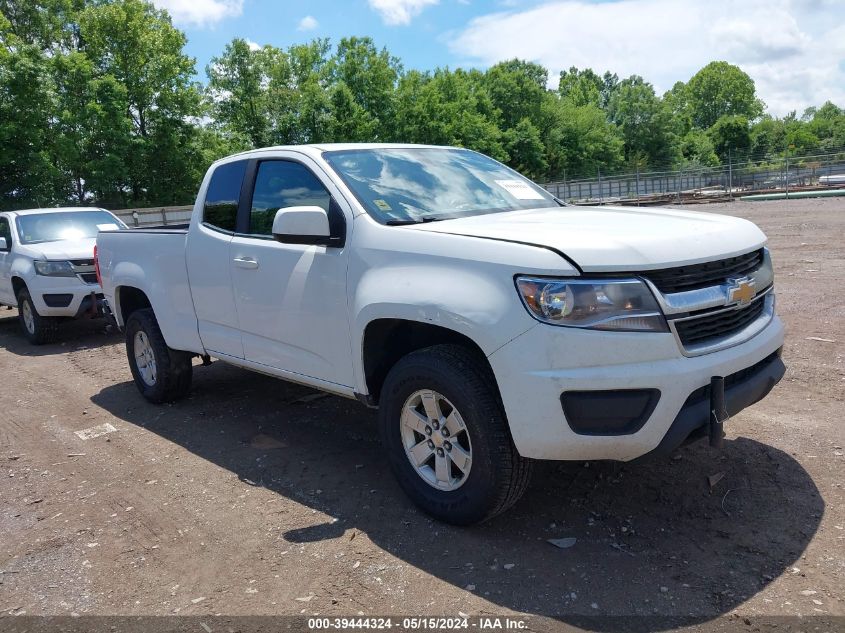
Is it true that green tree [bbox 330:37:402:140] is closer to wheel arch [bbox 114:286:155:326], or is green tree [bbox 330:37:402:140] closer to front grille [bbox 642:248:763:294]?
wheel arch [bbox 114:286:155:326]

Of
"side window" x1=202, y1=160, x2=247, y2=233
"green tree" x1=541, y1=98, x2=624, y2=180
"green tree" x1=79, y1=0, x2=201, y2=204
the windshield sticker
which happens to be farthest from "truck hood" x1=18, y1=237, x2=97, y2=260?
"green tree" x1=541, y1=98, x2=624, y2=180

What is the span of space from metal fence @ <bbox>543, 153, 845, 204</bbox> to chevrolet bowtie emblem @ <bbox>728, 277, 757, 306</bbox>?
108 feet

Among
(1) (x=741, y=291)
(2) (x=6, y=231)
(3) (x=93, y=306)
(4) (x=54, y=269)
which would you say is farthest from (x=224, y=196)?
(2) (x=6, y=231)

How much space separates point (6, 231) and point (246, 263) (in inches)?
305

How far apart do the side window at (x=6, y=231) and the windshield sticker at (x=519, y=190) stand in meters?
8.25

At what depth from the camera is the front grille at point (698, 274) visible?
9.96ft

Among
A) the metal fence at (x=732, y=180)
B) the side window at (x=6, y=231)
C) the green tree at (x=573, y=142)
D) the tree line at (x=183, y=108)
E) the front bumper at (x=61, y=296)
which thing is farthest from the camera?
the green tree at (x=573, y=142)

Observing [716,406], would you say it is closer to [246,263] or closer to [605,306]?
[605,306]

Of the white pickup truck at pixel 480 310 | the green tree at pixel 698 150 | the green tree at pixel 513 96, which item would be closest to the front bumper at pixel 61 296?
the white pickup truck at pixel 480 310

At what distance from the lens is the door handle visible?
14.8 ft

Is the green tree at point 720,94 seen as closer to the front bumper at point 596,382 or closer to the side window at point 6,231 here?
the side window at point 6,231

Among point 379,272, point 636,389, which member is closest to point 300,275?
point 379,272

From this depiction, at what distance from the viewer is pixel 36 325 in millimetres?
9305

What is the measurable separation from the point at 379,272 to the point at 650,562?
1.90 meters
